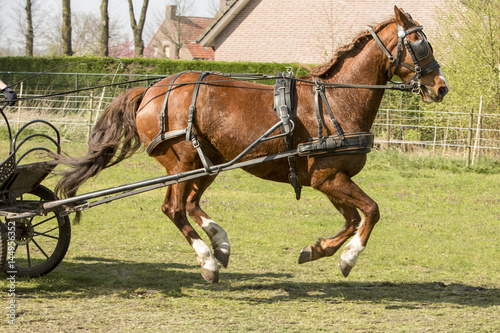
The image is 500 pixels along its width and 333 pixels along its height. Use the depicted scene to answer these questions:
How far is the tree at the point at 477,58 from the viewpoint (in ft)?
50.2

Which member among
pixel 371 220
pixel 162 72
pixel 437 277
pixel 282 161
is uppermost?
pixel 162 72

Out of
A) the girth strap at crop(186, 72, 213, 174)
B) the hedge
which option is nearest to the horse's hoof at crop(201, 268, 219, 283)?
the girth strap at crop(186, 72, 213, 174)

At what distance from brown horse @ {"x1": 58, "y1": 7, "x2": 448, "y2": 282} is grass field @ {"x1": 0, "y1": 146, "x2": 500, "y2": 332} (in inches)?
17.8

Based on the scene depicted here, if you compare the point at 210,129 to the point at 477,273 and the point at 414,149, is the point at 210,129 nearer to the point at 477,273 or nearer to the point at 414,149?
the point at 477,273

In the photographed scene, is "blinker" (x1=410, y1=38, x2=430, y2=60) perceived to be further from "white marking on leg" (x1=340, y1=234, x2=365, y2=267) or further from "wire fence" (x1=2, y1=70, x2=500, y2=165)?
"wire fence" (x1=2, y1=70, x2=500, y2=165)

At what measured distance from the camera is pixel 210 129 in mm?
5211

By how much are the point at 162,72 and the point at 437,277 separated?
63.1 feet

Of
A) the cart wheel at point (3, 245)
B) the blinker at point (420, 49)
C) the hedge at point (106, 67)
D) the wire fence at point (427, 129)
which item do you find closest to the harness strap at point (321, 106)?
the blinker at point (420, 49)

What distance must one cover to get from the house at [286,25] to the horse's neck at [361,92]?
1858 cm

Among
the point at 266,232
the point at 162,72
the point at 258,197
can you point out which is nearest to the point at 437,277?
the point at 266,232

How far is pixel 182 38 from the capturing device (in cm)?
4884

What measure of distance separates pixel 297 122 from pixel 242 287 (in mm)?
1690

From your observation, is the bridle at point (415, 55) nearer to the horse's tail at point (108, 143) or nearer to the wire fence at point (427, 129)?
the horse's tail at point (108, 143)

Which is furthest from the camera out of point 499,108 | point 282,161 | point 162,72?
point 162,72
